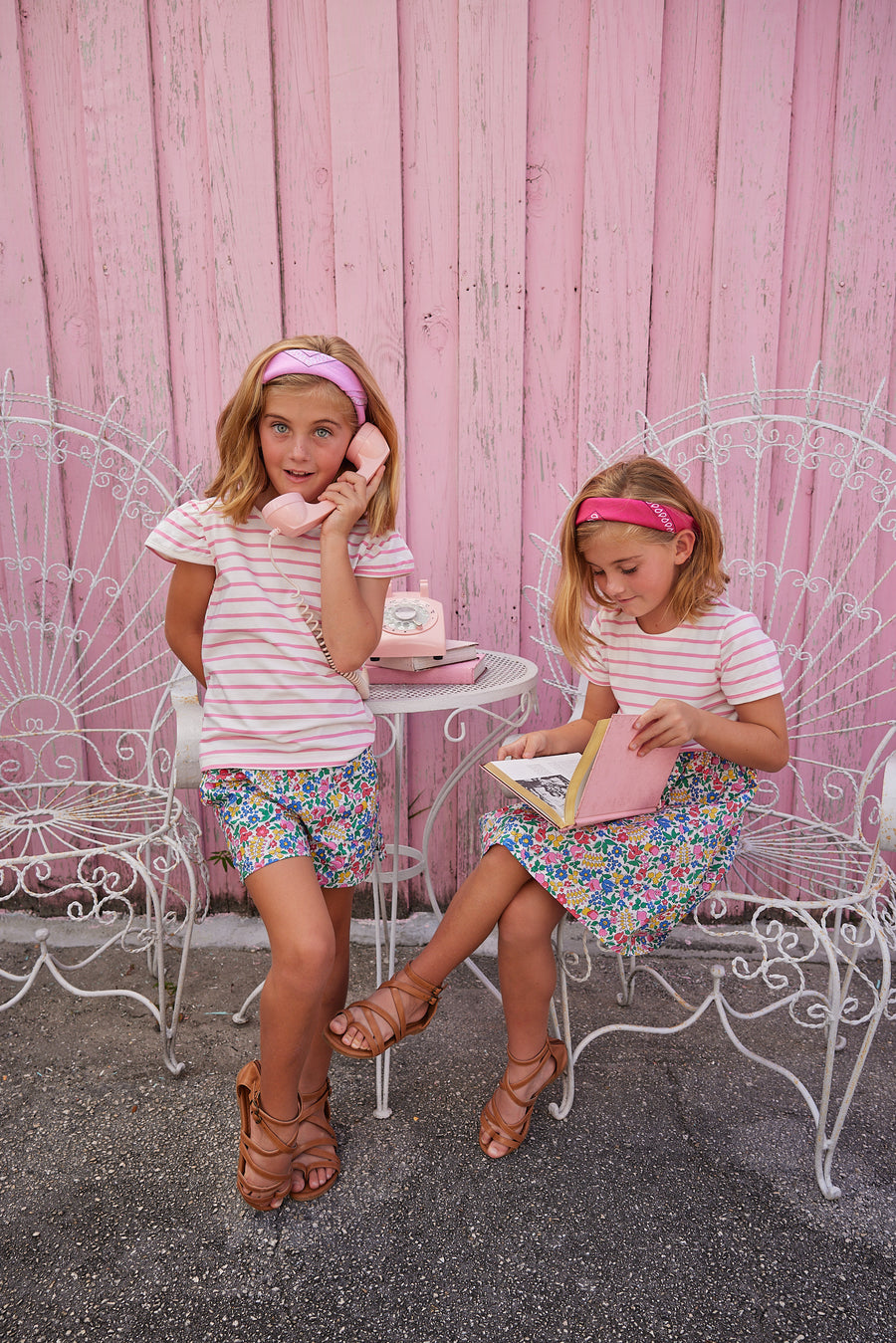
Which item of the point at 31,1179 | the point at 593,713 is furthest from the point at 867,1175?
the point at 31,1179

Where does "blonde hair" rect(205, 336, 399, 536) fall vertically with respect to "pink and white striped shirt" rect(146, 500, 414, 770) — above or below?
above

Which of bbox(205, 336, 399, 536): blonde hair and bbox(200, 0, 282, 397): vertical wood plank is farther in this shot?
bbox(200, 0, 282, 397): vertical wood plank

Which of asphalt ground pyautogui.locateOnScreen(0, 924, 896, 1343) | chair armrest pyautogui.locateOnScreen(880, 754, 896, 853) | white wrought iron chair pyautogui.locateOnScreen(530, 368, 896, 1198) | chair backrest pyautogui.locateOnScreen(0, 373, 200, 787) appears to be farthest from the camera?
chair backrest pyautogui.locateOnScreen(0, 373, 200, 787)

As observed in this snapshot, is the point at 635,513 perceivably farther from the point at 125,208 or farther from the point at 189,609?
the point at 125,208

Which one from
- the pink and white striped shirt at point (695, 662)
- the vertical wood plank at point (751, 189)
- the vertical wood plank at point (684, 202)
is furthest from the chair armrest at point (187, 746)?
the vertical wood plank at point (751, 189)

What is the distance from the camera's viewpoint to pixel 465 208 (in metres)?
2.27

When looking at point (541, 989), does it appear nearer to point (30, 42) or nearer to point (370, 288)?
point (370, 288)

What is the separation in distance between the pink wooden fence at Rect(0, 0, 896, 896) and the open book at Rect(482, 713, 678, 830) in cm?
102

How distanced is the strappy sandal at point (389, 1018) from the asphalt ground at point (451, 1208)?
326 mm

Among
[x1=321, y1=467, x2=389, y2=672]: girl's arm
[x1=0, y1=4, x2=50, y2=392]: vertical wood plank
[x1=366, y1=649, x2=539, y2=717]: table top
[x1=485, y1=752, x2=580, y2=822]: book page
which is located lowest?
[x1=485, y1=752, x2=580, y2=822]: book page

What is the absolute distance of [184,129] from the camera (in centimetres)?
226

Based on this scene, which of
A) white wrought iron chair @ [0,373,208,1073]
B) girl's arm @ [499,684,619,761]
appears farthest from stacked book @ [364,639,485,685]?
white wrought iron chair @ [0,373,208,1073]

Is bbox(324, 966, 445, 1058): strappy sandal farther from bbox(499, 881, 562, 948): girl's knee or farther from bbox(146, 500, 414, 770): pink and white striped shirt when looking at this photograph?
bbox(146, 500, 414, 770): pink and white striped shirt

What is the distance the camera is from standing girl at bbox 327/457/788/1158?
1538 mm
